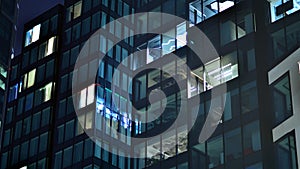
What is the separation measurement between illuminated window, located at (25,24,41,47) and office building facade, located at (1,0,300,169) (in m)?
4.84

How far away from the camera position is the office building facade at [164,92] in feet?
165

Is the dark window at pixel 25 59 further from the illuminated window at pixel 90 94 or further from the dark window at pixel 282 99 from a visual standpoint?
the dark window at pixel 282 99

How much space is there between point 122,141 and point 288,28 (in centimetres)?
3068

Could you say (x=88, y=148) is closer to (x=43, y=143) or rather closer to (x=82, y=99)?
(x=82, y=99)

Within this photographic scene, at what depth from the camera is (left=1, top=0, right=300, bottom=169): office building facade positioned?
50.3 m

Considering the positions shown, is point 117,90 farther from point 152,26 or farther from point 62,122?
point 152,26

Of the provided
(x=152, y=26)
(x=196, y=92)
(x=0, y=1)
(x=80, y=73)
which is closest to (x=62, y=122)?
(x=80, y=73)

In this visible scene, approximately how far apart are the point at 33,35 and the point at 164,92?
38.7 meters

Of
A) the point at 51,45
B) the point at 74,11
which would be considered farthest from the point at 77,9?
the point at 51,45

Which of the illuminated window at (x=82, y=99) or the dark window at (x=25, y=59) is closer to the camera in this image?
the illuminated window at (x=82, y=99)

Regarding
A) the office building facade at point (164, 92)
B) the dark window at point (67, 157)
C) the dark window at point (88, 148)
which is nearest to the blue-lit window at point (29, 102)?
the office building facade at point (164, 92)

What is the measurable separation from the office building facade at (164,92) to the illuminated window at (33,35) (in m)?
4.84

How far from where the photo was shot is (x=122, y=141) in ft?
254

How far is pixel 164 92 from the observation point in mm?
57875
